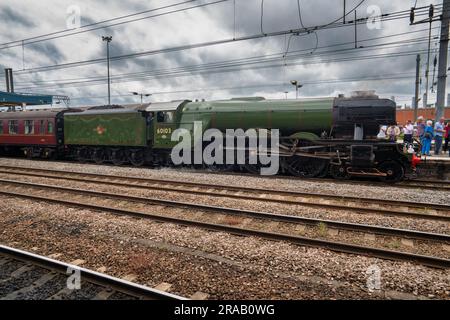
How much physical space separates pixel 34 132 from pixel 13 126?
2448mm

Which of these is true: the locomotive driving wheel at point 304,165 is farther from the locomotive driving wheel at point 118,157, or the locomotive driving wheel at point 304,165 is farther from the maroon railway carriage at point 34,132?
the maroon railway carriage at point 34,132

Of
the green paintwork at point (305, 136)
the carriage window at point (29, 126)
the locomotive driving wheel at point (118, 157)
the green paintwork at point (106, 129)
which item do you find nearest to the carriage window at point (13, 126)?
the carriage window at point (29, 126)

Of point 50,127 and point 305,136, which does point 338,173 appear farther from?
point 50,127

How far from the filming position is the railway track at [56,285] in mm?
3926

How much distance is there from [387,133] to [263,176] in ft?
18.4

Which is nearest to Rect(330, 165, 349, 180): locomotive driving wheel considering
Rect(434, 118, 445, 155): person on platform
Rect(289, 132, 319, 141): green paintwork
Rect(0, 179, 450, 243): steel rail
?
Rect(289, 132, 319, 141): green paintwork

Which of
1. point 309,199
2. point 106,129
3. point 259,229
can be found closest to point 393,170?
point 309,199

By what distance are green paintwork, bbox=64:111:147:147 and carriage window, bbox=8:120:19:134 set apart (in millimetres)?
4868

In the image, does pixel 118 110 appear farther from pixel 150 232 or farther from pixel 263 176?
pixel 150 232

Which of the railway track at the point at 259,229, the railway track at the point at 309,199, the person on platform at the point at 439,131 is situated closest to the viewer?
the railway track at the point at 259,229

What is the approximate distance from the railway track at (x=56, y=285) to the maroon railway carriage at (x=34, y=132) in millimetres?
17251

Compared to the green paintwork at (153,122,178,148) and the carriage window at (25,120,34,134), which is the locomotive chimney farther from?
the green paintwork at (153,122,178,148)

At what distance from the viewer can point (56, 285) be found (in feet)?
13.9
